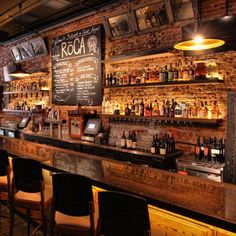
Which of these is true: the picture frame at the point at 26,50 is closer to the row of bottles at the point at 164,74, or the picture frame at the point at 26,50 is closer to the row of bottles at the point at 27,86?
the row of bottles at the point at 27,86

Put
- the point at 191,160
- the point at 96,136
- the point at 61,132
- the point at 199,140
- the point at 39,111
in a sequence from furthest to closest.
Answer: the point at 39,111 < the point at 61,132 < the point at 96,136 < the point at 199,140 < the point at 191,160

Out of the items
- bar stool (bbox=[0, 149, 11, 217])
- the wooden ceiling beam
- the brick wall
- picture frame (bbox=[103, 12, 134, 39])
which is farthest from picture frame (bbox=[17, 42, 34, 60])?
bar stool (bbox=[0, 149, 11, 217])

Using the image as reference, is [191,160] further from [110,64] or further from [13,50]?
[13,50]

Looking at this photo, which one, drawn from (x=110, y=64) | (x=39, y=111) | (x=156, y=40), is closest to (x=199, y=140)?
(x=156, y=40)

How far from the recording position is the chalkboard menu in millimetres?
5980

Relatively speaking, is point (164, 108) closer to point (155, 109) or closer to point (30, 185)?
point (155, 109)

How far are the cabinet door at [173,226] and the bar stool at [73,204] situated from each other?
483 mm

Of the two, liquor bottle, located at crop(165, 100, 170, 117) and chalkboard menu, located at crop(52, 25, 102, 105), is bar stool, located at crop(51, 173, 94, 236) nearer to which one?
liquor bottle, located at crop(165, 100, 170, 117)

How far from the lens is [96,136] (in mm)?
5359

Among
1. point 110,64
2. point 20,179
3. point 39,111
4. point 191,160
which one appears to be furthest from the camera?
point 39,111

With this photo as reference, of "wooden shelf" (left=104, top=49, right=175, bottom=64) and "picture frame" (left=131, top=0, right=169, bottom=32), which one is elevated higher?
"picture frame" (left=131, top=0, right=169, bottom=32)

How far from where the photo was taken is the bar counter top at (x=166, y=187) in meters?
1.62

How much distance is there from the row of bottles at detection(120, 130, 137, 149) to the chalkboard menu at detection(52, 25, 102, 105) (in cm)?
127

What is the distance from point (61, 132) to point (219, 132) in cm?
373
